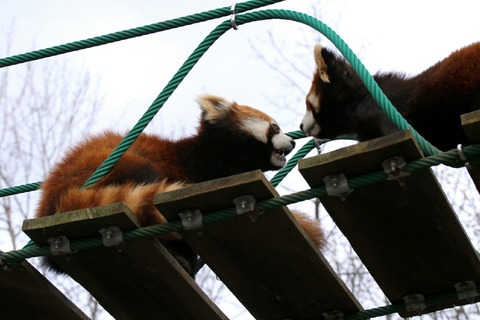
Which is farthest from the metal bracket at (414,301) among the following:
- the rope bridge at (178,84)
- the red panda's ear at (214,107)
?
the red panda's ear at (214,107)

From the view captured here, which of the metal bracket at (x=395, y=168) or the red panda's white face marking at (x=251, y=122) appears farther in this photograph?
the red panda's white face marking at (x=251, y=122)

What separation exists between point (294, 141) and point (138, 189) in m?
1.72

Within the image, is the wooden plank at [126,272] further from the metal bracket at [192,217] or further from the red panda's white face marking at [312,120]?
the red panda's white face marking at [312,120]

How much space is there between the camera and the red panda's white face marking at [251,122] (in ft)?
18.4

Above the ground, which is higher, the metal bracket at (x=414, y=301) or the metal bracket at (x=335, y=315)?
the metal bracket at (x=335, y=315)

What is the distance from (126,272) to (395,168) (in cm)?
139

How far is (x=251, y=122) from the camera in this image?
18.7ft

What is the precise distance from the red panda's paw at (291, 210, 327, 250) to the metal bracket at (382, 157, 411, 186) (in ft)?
3.92

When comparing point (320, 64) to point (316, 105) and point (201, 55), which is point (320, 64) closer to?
point (316, 105)

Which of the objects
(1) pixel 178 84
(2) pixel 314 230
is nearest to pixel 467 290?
(2) pixel 314 230

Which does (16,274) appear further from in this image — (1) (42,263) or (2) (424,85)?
(2) (424,85)

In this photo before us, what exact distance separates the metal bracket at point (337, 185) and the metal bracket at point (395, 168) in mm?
169

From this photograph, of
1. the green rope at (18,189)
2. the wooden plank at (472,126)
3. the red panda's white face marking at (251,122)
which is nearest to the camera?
the wooden plank at (472,126)

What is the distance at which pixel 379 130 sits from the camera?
4.96m
